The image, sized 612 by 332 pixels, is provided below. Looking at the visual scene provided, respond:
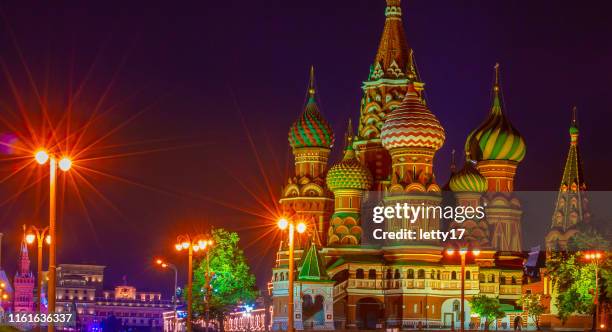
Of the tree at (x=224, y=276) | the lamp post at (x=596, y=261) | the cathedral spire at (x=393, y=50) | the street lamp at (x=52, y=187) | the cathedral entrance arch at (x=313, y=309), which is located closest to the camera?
the street lamp at (x=52, y=187)

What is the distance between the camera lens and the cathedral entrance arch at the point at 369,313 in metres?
82.6

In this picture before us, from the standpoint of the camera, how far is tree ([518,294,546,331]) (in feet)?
264

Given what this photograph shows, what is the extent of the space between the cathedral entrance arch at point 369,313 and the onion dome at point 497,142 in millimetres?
12421

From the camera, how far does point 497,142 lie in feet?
284

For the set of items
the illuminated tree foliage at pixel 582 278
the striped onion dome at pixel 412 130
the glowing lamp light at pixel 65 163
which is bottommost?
the illuminated tree foliage at pixel 582 278

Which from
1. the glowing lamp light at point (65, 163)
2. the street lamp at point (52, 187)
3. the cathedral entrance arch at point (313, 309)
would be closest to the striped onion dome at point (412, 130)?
the cathedral entrance arch at point (313, 309)

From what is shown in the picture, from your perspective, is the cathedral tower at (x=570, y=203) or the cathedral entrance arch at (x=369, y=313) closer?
the cathedral entrance arch at (x=369, y=313)

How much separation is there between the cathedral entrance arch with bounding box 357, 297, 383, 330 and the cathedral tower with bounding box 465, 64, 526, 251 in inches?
341

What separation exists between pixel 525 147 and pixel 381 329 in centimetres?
1723

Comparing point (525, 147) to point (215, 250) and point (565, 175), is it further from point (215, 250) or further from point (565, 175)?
point (215, 250)

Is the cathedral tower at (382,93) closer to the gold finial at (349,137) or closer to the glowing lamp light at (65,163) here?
the gold finial at (349,137)

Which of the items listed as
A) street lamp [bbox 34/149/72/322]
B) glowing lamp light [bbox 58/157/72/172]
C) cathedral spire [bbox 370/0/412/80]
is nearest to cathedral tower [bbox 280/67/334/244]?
cathedral spire [bbox 370/0/412/80]

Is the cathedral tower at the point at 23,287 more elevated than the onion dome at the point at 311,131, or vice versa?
the onion dome at the point at 311,131

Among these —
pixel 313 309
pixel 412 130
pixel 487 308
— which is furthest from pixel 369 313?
pixel 412 130
